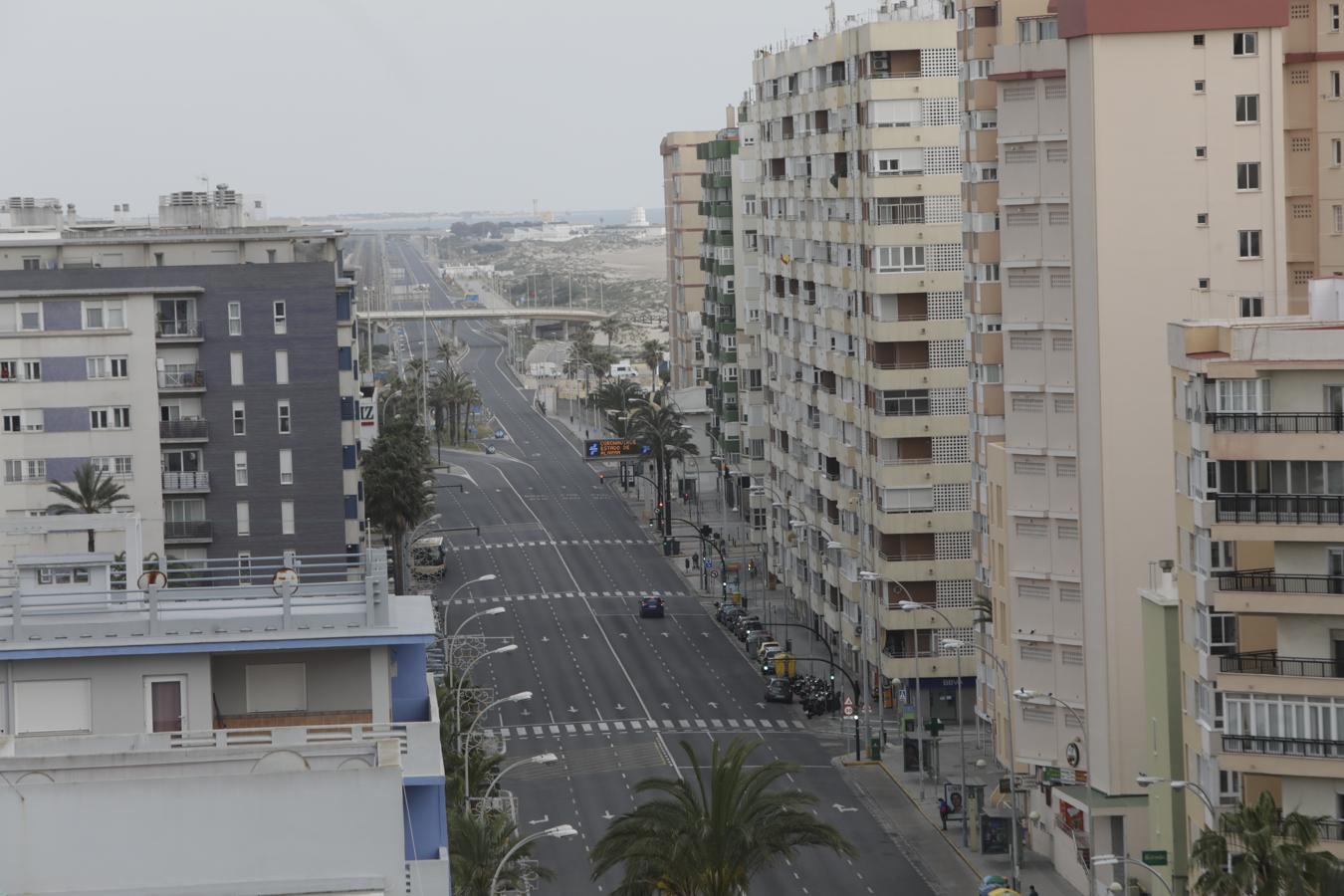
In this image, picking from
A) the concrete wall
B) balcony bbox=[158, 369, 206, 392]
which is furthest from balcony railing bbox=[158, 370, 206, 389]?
the concrete wall

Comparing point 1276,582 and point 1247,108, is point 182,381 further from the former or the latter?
point 1276,582

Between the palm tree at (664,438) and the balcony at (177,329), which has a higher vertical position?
the balcony at (177,329)

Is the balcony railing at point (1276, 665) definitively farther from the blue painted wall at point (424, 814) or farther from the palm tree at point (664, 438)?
the palm tree at point (664, 438)

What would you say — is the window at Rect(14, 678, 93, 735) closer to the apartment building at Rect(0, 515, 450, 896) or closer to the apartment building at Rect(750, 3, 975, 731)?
the apartment building at Rect(0, 515, 450, 896)

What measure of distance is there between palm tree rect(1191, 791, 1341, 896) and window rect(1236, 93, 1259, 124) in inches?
1120

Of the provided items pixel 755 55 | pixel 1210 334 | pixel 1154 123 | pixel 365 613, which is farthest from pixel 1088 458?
pixel 755 55

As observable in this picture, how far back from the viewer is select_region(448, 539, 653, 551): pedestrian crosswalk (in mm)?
162250

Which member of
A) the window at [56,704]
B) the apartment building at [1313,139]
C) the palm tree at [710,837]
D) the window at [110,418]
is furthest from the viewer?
the window at [110,418]

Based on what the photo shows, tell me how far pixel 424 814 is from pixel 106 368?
74.2 m

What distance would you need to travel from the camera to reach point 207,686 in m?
37.2

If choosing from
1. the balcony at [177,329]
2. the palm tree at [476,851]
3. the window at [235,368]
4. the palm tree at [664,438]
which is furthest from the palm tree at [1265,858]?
the palm tree at [664,438]

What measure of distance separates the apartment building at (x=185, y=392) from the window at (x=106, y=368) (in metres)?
0.06

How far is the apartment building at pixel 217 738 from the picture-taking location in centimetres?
2758

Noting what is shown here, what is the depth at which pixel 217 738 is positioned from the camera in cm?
3366
